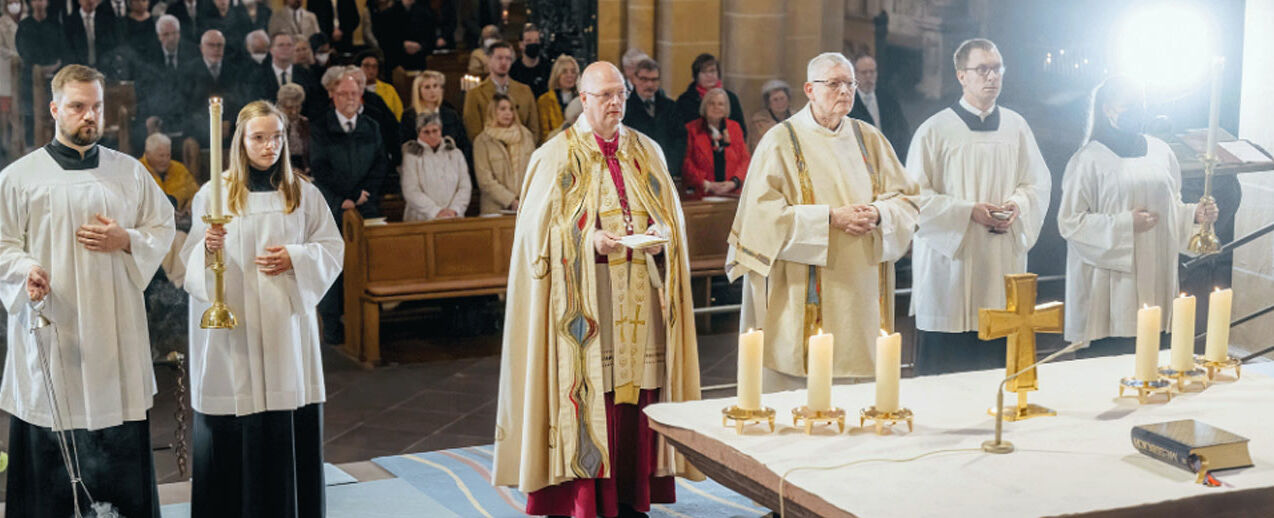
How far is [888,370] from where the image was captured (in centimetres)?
448

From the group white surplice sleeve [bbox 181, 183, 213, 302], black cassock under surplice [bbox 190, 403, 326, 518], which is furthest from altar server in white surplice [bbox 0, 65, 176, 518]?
black cassock under surplice [bbox 190, 403, 326, 518]

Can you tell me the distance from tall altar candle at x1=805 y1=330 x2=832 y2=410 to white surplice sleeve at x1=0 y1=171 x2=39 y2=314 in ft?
8.97

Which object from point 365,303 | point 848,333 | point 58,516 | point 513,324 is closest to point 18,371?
point 58,516

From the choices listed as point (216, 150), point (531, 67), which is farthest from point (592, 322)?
point (531, 67)

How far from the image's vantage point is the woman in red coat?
10.7 metres

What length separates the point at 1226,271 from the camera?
904 cm

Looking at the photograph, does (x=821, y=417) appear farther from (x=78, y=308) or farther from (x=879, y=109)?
(x=879, y=109)

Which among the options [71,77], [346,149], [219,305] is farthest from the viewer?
[346,149]

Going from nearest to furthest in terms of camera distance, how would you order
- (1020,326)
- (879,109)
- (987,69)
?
(1020,326)
(987,69)
(879,109)

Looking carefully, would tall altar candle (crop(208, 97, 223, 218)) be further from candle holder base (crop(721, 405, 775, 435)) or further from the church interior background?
candle holder base (crop(721, 405, 775, 435))

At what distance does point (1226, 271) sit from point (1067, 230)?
156 cm

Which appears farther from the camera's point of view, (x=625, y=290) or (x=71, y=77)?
(x=625, y=290)

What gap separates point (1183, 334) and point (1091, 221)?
2998mm

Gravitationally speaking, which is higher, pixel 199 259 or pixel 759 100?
pixel 759 100
